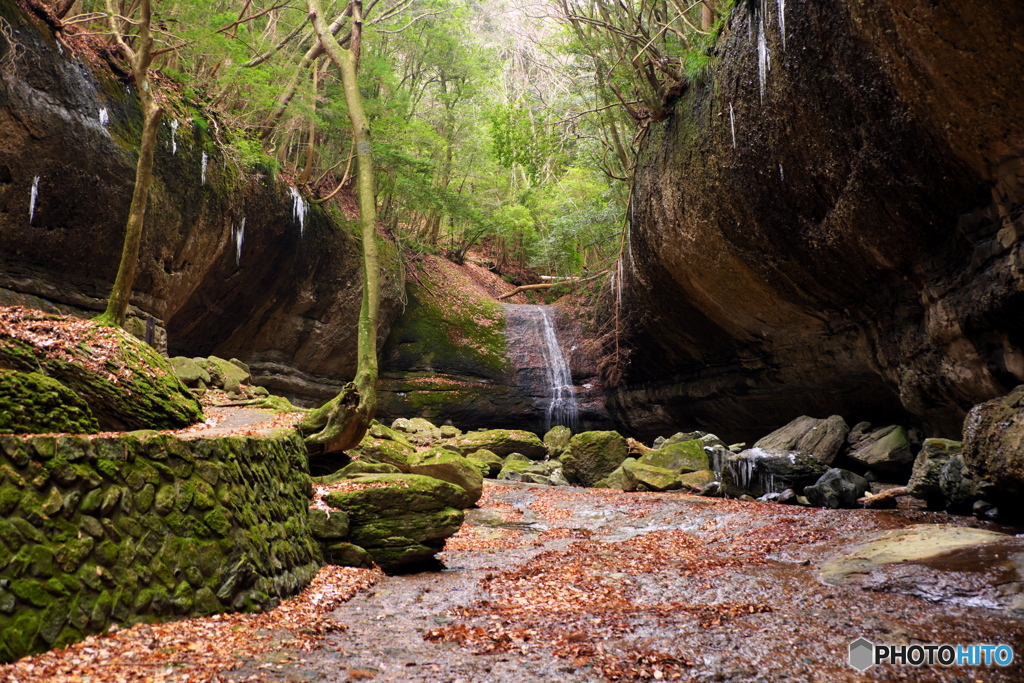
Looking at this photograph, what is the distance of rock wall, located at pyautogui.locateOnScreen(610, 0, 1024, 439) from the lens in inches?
298

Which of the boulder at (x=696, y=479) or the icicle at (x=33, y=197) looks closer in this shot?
the icicle at (x=33, y=197)

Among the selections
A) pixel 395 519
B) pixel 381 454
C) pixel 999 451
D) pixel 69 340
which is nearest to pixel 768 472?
pixel 999 451

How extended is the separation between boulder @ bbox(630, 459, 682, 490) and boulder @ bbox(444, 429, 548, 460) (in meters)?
5.64

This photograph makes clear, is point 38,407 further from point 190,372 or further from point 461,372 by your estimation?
point 461,372

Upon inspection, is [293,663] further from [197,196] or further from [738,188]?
Answer: [197,196]

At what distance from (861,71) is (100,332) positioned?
10.9 meters

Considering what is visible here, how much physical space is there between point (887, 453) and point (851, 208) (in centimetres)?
527

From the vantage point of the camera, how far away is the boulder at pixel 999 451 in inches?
278

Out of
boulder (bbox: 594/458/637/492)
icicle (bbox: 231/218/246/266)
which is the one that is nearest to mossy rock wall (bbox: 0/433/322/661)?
boulder (bbox: 594/458/637/492)

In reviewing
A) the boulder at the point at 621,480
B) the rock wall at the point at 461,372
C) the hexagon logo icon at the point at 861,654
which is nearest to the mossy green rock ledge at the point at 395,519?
the hexagon logo icon at the point at 861,654

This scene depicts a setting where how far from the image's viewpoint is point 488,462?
18.0 m

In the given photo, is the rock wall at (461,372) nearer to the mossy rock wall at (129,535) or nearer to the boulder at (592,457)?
the boulder at (592,457)

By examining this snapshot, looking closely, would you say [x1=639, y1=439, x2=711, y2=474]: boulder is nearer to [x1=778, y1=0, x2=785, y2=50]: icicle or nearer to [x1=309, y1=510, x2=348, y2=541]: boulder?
[x1=778, y1=0, x2=785, y2=50]: icicle

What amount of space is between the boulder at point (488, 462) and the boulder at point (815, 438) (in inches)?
287
